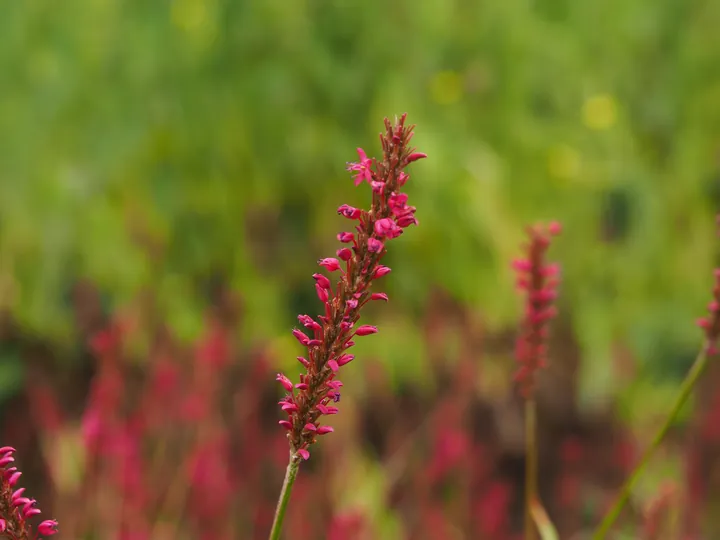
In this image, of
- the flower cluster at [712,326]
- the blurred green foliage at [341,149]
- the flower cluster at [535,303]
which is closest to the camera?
the flower cluster at [712,326]

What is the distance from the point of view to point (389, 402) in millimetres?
3418

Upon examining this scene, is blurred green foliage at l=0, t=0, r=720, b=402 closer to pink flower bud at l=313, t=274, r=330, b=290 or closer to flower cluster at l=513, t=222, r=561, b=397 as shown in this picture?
flower cluster at l=513, t=222, r=561, b=397

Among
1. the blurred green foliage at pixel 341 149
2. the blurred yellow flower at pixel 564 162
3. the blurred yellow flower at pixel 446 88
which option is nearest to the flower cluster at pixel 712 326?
the blurred green foliage at pixel 341 149

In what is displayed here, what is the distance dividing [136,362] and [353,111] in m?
1.45

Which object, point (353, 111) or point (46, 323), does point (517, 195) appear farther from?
point (46, 323)

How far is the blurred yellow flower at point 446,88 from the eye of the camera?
12.5ft

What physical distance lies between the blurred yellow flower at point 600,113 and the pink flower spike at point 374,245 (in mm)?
3126

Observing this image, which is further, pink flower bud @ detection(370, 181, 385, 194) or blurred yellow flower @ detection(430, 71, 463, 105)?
blurred yellow flower @ detection(430, 71, 463, 105)

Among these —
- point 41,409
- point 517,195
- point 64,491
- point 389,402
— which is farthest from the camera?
point 517,195

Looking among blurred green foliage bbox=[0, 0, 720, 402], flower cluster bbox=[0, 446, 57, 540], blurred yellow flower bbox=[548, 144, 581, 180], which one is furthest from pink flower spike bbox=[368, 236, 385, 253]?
blurred yellow flower bbox=[548, 144, 581, 180]

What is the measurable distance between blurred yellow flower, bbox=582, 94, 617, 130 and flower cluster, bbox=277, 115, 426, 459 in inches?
122

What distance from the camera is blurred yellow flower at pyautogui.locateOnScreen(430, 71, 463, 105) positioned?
12.5 ft

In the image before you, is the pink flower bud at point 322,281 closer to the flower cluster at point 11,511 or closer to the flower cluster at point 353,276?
the flower cluster at point 353,276

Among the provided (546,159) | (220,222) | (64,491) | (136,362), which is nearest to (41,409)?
(136,362)
